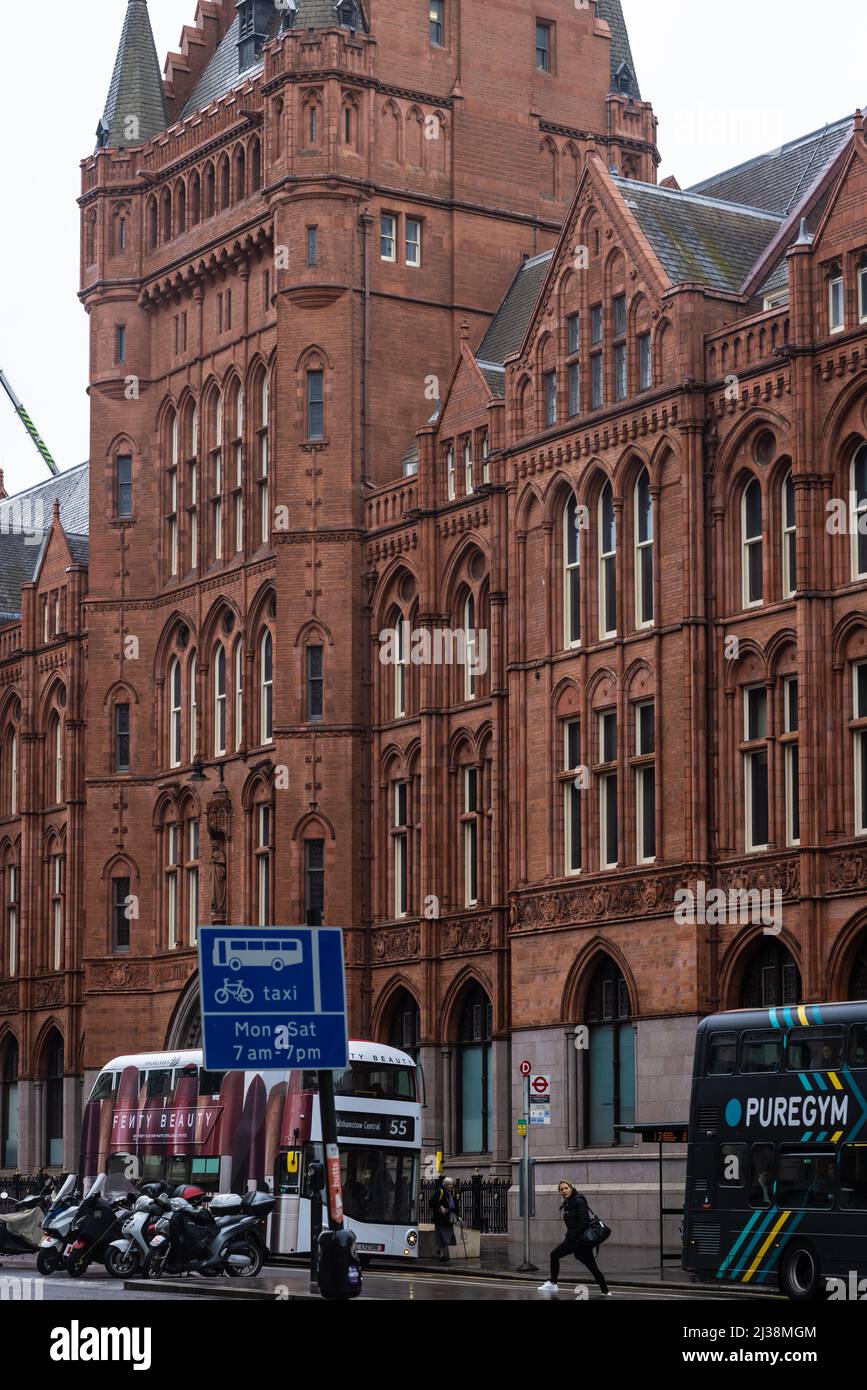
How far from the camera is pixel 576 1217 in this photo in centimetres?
3525

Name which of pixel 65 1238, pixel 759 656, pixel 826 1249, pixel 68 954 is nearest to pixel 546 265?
pixel 759 656

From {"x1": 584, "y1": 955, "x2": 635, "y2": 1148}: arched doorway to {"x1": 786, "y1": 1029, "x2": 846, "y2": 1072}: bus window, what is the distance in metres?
15.0

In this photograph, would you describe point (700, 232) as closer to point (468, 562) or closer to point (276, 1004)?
point (468, 562)

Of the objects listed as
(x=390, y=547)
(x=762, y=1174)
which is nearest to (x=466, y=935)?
(x=390, y=547)

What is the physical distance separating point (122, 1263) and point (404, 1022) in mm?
A: 19751

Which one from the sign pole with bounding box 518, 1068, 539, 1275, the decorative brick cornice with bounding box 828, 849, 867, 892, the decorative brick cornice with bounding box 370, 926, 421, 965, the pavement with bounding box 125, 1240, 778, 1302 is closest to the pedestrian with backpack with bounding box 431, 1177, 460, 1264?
the pavement with bounding box 125, 1240, 778, 1302

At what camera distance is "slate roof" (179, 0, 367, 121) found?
6238cm

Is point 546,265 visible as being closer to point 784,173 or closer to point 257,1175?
point 784,173

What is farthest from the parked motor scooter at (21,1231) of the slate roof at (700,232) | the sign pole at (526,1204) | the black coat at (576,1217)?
the slate roof at (700,232)

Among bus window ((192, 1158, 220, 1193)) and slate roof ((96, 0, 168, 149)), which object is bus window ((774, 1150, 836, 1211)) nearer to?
bus window ((192, 1158, 220, 1193))

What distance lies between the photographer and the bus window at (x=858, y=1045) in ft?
110

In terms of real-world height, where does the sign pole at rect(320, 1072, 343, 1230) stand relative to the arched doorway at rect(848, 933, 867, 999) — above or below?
below

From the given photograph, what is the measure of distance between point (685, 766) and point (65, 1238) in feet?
49.2

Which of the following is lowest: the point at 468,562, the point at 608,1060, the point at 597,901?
the point at 608,1060
